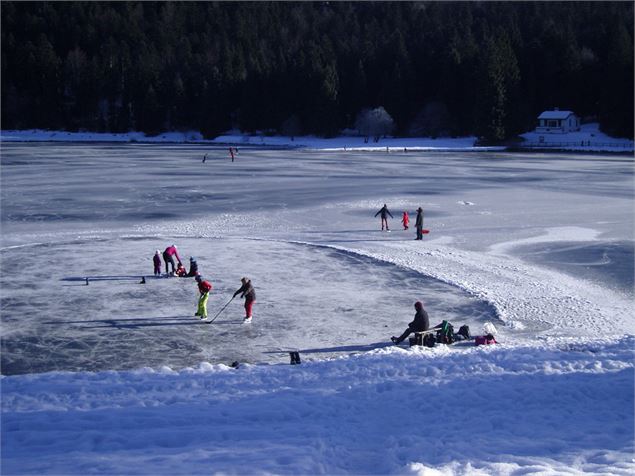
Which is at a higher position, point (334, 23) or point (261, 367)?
point (334, 23)

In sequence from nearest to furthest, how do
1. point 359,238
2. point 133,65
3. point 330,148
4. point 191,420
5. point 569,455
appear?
point 569,455 < point 191,420 < point 359,238 < point 330,148 < point 133,65

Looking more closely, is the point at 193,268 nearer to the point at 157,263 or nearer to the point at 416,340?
the point at 157,263

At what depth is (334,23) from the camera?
11469cm

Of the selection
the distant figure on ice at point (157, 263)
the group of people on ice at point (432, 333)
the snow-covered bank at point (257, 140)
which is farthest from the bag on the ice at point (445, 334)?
the snow-covered bank at point (257, 140)

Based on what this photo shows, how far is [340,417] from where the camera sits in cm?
793

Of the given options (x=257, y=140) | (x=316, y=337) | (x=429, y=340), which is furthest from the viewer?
(x=257, y=140)

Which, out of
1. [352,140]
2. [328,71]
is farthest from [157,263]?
[328,71]

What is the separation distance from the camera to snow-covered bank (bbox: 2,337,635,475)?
22.1ft

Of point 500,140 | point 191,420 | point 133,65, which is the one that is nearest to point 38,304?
point 191,420

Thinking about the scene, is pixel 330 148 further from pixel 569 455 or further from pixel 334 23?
pixel 569 455

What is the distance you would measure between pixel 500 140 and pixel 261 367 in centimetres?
6452

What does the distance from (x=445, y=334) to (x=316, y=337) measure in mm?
2326

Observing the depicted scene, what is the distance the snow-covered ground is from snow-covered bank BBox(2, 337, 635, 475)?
1.3 inches

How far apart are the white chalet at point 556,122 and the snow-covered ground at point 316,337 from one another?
4610 centimetres
